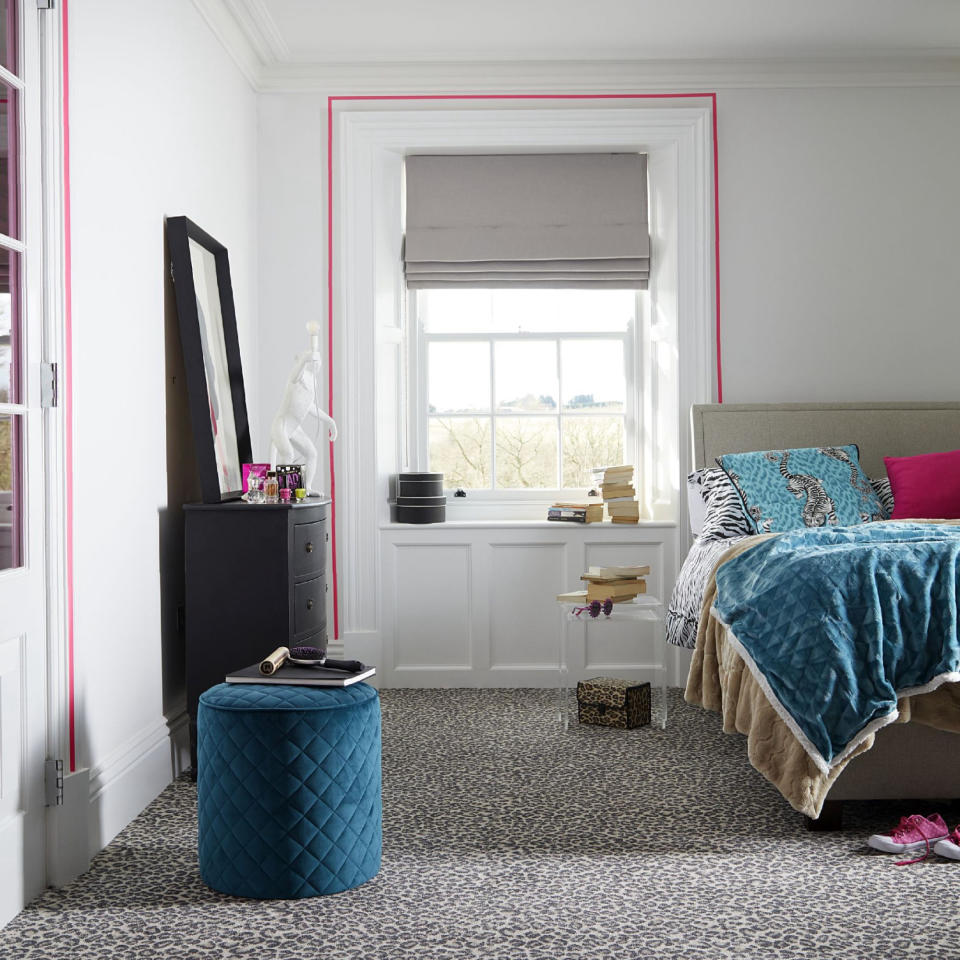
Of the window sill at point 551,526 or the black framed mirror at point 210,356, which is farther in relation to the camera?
the window sill at point 551,526

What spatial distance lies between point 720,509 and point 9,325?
8.58 ft

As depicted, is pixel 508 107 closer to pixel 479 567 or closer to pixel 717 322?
pixel 717 322

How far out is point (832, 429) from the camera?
433 centimetres

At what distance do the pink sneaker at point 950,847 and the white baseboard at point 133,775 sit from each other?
6.79 feet

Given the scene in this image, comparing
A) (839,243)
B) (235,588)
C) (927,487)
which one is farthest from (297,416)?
(839,243)

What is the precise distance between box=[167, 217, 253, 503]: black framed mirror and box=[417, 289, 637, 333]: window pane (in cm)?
125

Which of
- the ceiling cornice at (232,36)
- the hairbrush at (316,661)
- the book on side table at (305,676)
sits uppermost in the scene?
the ceiling cornice at (232,36)

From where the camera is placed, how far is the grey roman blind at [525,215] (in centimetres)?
455

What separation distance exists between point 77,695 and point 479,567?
2.21 meters

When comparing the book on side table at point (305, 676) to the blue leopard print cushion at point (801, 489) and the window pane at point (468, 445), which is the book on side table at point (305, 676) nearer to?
the blue leopard print cushion at point (801, 489)

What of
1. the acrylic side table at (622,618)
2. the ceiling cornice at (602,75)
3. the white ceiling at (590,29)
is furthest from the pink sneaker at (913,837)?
the ceiling cornice at (602,75)

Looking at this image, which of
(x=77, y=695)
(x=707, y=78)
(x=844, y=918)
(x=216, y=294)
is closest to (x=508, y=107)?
(x=707, y=78)

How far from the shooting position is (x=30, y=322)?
87.7 inches

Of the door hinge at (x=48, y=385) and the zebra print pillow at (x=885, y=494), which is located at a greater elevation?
the door hinge at (x=48, y=385)
